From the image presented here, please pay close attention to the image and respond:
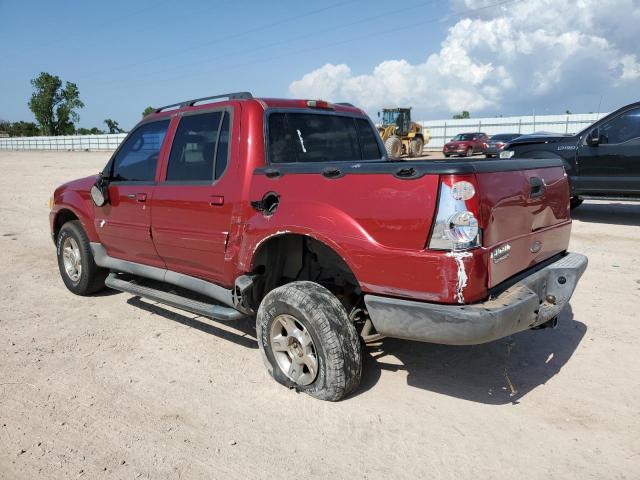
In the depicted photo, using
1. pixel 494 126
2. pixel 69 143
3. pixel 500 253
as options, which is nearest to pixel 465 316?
pixel 500 253

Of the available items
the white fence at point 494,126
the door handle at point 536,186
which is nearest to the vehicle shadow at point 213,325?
the door handle at point 536,186

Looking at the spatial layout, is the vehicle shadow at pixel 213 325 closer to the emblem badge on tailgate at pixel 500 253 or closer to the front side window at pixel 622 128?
the emblem badge on tailgate at pixel 500 253

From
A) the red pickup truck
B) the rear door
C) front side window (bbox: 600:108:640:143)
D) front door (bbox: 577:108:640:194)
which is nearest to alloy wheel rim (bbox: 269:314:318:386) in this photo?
the red pickup truck

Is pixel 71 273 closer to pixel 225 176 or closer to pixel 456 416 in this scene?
pixel 225 176

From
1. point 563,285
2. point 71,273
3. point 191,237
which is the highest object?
point 191,237

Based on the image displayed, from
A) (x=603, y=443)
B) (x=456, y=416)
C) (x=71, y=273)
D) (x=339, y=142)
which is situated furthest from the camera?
(x=71, y=273)

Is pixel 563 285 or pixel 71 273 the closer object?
pixel 563 285

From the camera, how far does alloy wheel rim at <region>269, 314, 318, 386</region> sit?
11.0 ft

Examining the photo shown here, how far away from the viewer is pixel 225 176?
383 cm

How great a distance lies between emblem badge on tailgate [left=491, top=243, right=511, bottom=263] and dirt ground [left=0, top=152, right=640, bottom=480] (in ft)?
3.30

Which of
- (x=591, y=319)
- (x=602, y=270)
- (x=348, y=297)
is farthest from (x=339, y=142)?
(x=602, y=270)

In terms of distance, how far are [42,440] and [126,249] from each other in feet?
7.34

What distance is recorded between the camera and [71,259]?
227 inches

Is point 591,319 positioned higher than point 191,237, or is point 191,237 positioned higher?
point 191,237
